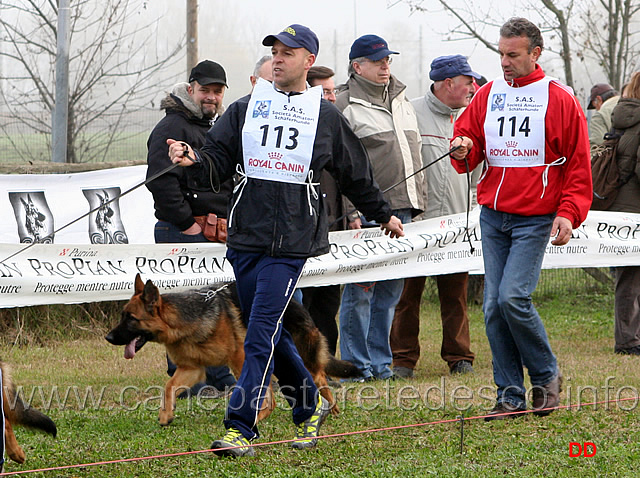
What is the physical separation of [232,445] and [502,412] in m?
1.72

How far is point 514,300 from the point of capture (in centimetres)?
499

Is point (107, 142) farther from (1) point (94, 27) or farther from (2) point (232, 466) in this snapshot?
(2) point (232, 466)

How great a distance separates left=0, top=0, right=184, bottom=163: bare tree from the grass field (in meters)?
3.00

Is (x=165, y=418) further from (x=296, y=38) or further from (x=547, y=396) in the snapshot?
(x=296, y=38)

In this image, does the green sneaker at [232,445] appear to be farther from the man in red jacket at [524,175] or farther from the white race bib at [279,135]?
the man in red jacket at [524,175]

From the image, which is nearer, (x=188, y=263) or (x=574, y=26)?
(x=188, y=263)

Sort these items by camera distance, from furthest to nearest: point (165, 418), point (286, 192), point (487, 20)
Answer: point (487, 20) < point (165, 418) < point (286, 192)

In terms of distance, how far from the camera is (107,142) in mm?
10062

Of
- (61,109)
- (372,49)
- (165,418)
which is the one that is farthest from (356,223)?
(61,109)

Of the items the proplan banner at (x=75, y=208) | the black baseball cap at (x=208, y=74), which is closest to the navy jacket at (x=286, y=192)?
the black baseball cap at (x=208, y=74)

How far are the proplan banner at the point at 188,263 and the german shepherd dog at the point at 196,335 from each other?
33.3 inches

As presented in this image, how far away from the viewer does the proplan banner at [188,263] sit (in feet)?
22.4

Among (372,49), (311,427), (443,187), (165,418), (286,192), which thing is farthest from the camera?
(443,187)

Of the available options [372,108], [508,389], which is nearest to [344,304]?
[372,108]
